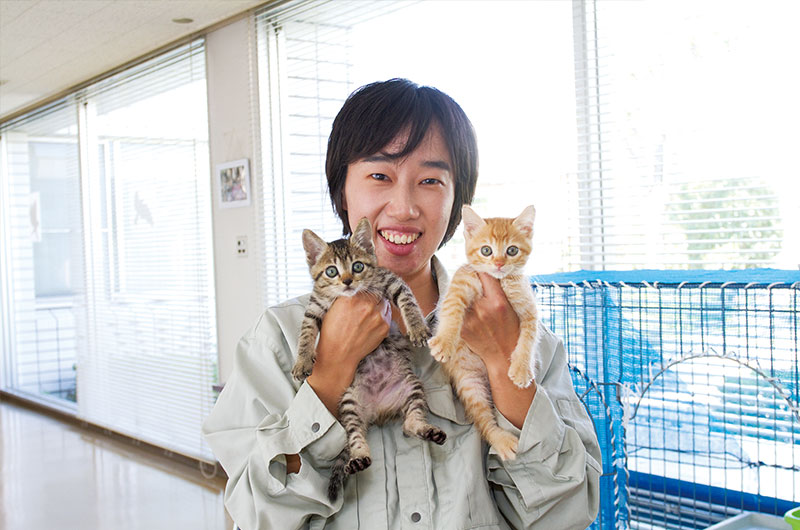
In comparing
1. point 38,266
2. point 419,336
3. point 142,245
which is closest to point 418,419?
point 419,336

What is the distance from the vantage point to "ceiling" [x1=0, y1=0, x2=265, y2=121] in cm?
434

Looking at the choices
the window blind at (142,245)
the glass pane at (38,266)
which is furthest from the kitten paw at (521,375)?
the glass pane at (38,266)

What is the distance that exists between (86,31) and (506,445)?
4680 millimetres

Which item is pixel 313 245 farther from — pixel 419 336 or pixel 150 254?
pixel 150 254

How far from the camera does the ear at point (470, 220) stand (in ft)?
5.29

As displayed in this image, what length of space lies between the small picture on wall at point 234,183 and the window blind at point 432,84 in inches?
7.4

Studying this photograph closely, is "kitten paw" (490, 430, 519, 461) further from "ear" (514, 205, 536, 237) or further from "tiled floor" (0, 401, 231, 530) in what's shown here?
"tiled floor" (0, 401, 231, 530)

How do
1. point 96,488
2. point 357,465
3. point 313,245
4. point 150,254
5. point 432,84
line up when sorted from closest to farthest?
point 357,465
point 313,245
point 432,84
point 96,488
point 150,254

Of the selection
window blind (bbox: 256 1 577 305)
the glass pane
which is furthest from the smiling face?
the glass pane

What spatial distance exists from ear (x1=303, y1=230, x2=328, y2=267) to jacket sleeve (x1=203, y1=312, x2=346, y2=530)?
0.24m

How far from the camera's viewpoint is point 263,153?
4.58 m

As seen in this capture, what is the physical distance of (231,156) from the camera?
4836 mm

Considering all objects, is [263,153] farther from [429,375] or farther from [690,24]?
[429,375]

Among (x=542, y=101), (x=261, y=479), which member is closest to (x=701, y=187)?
(x=542, y=101)
